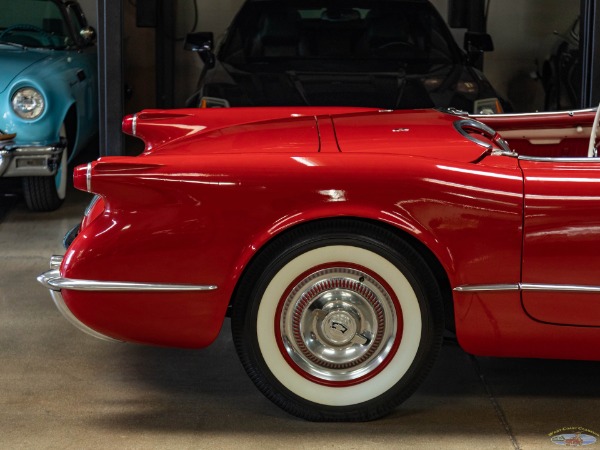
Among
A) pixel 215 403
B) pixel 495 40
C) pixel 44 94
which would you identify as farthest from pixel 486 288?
pixel 495 40

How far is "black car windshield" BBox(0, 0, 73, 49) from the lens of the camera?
7562 millimetres

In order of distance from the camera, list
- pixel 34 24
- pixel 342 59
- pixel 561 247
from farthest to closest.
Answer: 1. pixel 34 24
2. pixel 342 59
3. pixel 561 247

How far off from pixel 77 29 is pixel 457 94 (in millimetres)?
3378

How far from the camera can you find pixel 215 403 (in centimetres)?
361

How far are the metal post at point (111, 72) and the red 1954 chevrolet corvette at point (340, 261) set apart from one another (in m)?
2.52

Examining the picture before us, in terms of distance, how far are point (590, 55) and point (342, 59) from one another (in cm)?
162

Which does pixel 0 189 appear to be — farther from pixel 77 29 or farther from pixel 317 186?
pixel 317 186

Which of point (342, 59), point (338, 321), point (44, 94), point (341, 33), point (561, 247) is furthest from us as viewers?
point (341, 33)

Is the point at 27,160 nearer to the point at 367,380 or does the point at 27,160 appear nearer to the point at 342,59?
the point at 342,59

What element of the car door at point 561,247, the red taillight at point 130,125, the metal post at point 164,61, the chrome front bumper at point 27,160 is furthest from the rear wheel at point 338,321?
the metal post at point 164,61

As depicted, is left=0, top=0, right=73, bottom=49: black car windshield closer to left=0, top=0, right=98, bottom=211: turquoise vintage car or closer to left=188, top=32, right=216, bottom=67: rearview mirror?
left=0, top=0, right=98, bottom=211: turquoise vintage car

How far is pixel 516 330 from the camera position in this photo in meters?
3.28

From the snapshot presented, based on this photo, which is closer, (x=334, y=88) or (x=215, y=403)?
(x=215, y=403)

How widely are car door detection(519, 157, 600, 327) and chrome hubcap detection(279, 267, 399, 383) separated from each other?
0.45 meters
